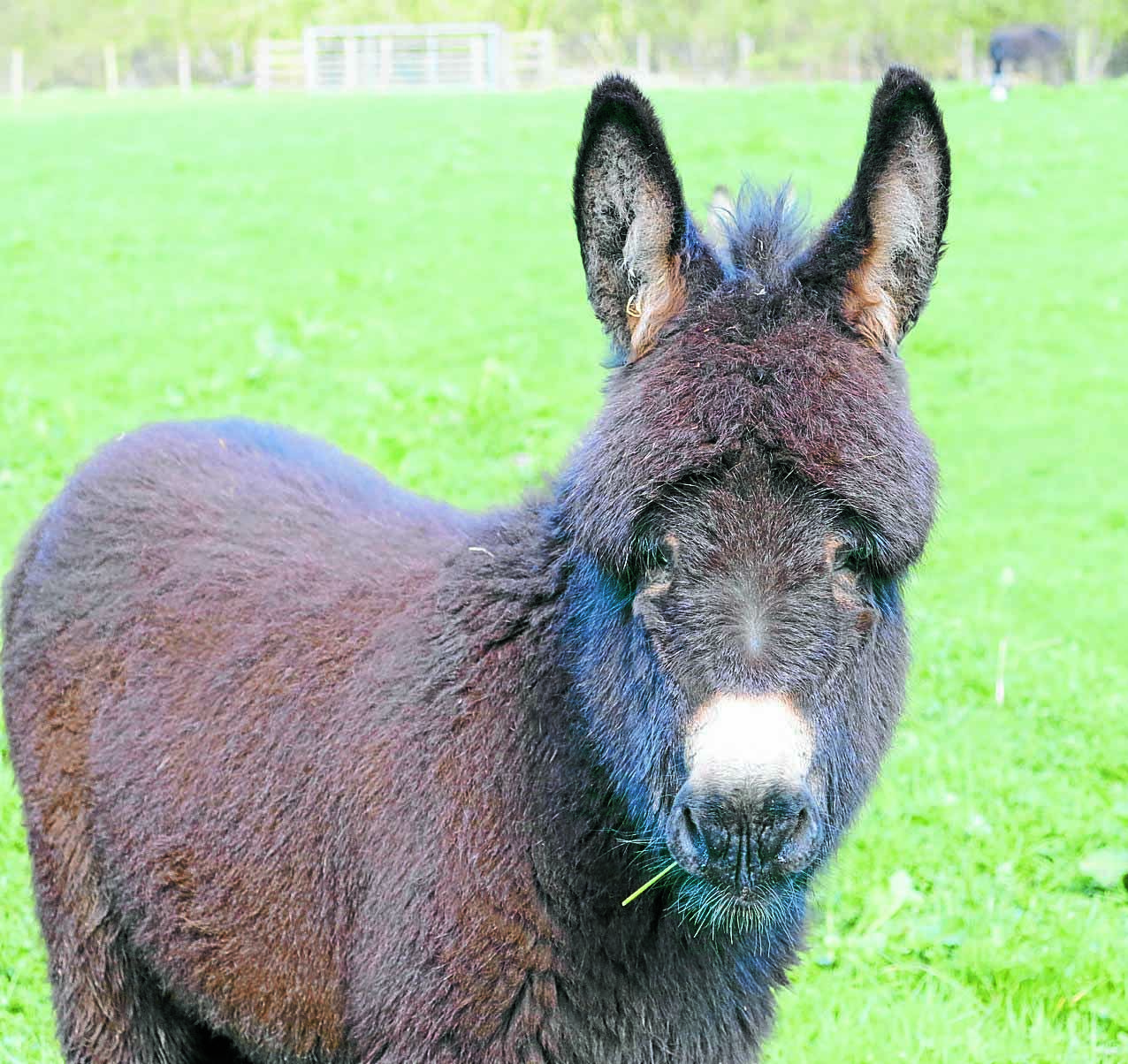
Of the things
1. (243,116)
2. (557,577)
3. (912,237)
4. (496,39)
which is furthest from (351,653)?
(496,39)

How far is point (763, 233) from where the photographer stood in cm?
320

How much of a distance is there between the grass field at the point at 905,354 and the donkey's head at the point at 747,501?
2.31ft

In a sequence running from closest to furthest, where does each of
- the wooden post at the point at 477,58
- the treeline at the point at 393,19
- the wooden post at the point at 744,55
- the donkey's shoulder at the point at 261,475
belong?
the donkey's shoulder at the point at 261,475
the wooden post at the point at 477,58
the wooden post at the point at 744,55
the treeline at the point at 393,19

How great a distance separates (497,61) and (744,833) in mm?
54785

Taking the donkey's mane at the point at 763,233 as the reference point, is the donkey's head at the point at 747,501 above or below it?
below

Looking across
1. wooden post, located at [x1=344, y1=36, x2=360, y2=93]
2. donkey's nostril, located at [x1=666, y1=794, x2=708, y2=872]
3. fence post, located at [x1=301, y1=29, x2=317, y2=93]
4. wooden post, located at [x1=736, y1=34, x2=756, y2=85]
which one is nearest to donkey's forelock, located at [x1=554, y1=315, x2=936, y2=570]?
donkey's nostril, located at [x1=666, y1=794, x2=708, y2=872]

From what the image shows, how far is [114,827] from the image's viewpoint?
3779mm

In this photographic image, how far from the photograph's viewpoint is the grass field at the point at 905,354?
5043 millimetres

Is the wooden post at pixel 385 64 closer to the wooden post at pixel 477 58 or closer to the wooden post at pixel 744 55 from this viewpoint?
the wooden post at pixel 477 58

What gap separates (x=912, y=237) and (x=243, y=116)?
88.8 feet

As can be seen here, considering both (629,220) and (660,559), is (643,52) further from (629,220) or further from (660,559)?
(660,559)

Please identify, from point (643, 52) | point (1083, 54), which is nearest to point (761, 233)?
point (1083, 54)

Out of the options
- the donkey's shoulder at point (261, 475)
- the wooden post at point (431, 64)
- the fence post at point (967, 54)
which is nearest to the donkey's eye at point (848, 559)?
the donkey's shoulder at point (261, 475)

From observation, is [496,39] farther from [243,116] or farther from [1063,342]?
[1063,342]
